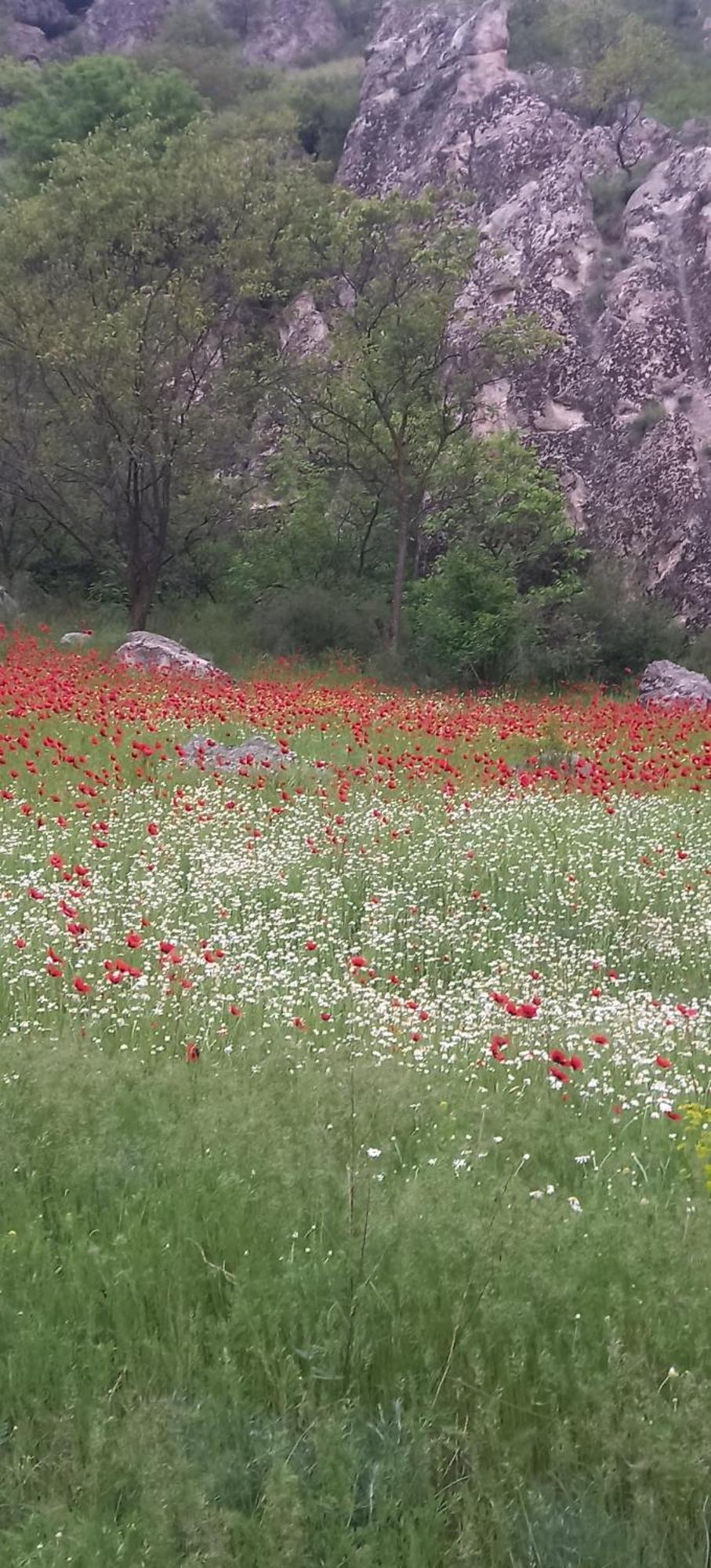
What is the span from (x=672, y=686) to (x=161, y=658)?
9.52 m

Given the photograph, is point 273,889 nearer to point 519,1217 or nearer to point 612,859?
point 612,859

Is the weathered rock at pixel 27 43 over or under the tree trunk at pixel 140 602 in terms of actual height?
over

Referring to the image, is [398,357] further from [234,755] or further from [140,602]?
[234,755]

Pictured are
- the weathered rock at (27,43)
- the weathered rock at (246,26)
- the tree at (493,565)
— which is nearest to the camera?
the tree at (493,565)

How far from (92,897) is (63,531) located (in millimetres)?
22993

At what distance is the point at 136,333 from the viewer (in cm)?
2272

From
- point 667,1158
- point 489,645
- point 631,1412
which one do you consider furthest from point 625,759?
point 489,645

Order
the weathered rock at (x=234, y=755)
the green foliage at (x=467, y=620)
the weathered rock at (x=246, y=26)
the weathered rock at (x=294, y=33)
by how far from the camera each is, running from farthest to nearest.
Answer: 1. the weathered rock at (x=246, y=26)
2. the weathered rock at (x=294, y=33)
3. the green foliage at (x=467, y=620)
4. the weathered rock at (x=234, y=755)

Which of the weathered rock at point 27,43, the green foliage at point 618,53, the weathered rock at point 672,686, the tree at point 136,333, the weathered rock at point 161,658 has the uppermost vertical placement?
the weathered rock at point 27,43

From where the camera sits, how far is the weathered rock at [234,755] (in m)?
11.1

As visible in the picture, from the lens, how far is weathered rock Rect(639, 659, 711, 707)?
2017cm

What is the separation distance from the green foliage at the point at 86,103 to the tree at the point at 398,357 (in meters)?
19.4

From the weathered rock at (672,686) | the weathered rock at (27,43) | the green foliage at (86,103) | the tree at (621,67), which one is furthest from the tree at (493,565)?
the weathered rock at (27,43)

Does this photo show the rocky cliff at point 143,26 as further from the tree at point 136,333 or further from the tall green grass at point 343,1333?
the tall green grass at point 343,1333
